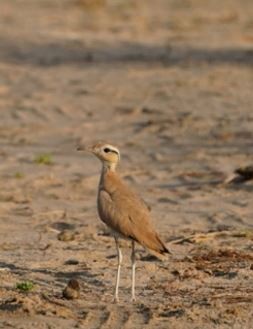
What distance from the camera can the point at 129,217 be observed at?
8.55m

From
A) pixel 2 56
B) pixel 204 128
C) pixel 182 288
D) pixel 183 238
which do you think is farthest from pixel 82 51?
Answer: pixel 182 288

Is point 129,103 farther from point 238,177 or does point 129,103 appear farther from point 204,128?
point 238,177

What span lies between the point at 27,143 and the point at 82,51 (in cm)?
722

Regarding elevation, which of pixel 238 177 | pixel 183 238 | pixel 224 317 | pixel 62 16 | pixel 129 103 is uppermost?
pixel 62 16

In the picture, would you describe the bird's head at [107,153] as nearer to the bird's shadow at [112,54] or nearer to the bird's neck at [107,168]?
the bird's neck at [107,168]

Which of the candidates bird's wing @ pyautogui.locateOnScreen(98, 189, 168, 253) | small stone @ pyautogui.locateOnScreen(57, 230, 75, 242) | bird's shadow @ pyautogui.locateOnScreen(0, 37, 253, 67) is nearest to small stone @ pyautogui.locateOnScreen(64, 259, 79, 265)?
small stone @ pyautogui.locateOnScreen(57, 230, 75, 242)

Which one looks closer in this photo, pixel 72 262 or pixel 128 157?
pixel 72 262

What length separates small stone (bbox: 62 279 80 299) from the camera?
846cm

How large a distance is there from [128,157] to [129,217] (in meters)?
6.02

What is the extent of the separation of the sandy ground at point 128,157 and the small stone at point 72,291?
1.7 inches

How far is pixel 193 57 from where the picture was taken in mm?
21656

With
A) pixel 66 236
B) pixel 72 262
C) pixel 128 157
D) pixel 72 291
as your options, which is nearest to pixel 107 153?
pixel 72 262

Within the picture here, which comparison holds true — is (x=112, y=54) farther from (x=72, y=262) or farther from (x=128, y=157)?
(x=72, y=262)

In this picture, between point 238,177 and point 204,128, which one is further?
point 204,128
